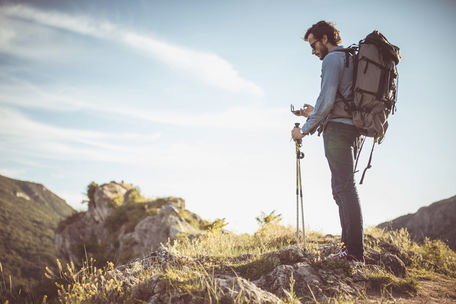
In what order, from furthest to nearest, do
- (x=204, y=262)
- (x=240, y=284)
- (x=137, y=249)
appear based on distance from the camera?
(x=137, y=249), (x=204, y=262), (x=240, y=284)

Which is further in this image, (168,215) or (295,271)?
(168,215)

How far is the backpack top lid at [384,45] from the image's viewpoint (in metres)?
3.52

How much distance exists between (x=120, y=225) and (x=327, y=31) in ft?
61.8

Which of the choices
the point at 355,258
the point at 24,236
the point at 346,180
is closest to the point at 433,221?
the point at 355,258

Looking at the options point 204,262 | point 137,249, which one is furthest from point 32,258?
point 204,262

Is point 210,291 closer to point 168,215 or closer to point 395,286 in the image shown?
point 395,286

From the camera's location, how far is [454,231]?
11.9m

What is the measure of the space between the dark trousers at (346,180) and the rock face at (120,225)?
865 centimetres

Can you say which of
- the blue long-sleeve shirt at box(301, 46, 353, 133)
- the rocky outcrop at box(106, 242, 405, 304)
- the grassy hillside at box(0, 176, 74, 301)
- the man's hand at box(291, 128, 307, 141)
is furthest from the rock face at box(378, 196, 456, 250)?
the grassy hillside at box(0, 176, 74, 301)


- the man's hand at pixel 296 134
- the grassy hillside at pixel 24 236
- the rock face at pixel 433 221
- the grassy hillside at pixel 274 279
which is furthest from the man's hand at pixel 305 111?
the grassy hillside at pixel 24 236

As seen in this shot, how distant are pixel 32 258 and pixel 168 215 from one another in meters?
148

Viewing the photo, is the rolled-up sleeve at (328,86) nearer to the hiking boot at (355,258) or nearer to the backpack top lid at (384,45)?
the backpack top lid at (384,45)

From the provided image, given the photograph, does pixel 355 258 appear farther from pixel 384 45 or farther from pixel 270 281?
pixel 384 45

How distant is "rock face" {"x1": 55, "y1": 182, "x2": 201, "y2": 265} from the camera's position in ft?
49.8
